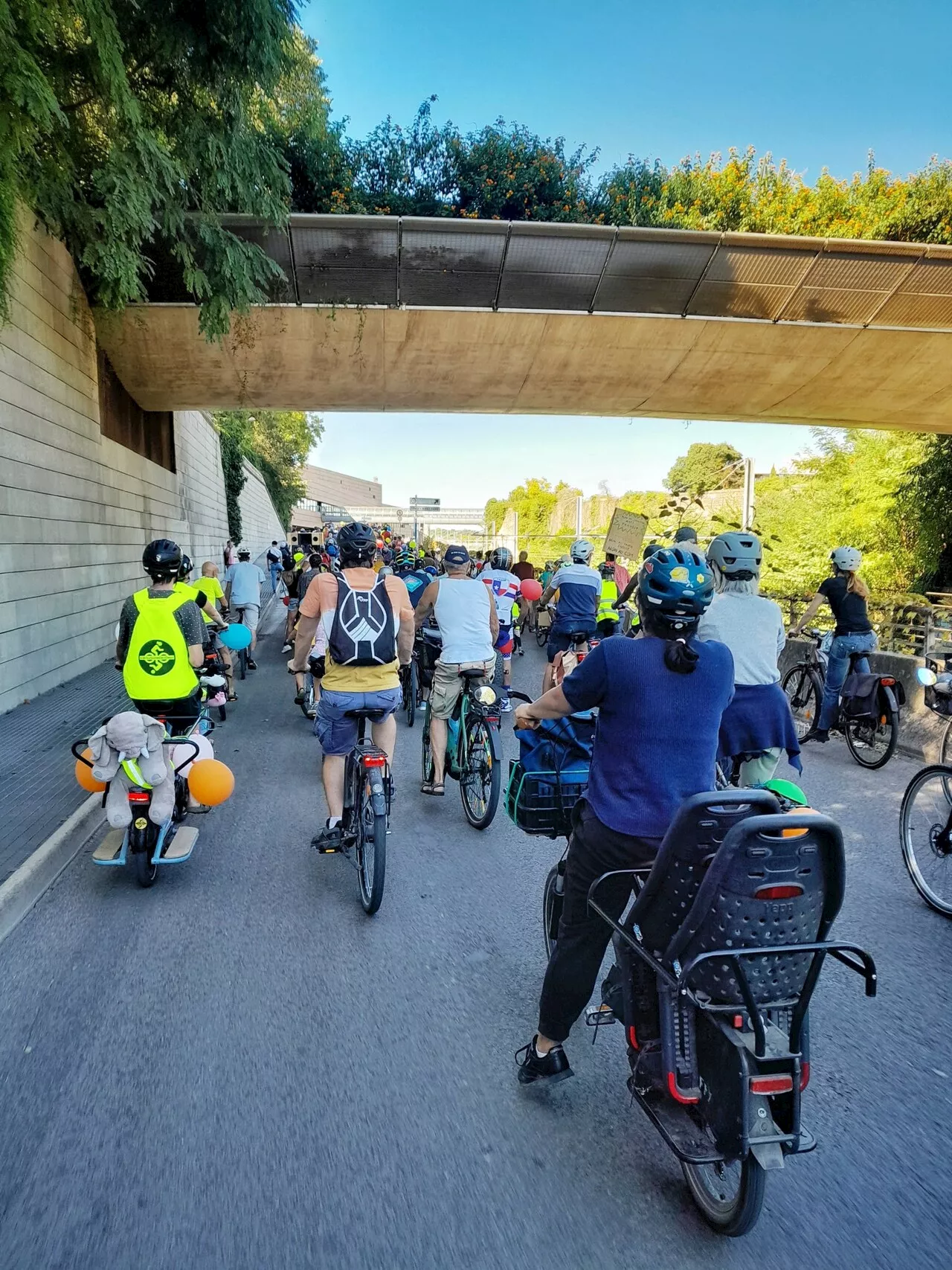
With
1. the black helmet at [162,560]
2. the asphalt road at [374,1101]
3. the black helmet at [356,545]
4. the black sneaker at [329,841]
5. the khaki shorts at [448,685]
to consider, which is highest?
the black helmet at [356,545]

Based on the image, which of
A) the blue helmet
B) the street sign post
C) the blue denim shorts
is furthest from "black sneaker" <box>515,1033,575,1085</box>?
the street sign post

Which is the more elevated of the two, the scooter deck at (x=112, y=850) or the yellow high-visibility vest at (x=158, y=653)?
the yellow high-visibility vest at (x=158, y=653)

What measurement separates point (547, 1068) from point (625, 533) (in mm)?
14837

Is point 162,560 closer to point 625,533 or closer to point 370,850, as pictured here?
point 370,850

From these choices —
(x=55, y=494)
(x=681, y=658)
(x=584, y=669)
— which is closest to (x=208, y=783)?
(x=584, y=669)

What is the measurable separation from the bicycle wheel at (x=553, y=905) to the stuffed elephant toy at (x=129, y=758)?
233cm

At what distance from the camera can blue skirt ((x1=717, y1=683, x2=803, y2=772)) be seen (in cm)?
400

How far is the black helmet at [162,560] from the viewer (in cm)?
488

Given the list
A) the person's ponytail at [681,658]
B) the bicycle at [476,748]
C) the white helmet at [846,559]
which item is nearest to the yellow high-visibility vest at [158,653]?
the bicycle at [476,748]

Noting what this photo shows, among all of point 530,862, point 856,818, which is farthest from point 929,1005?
point 856,818

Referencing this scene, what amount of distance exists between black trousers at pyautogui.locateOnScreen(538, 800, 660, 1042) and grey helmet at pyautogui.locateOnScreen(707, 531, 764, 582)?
6.78ft

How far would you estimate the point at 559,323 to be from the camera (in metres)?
14.1

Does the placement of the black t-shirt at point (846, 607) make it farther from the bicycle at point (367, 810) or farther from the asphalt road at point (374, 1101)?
the bicycle at point (367, 810)

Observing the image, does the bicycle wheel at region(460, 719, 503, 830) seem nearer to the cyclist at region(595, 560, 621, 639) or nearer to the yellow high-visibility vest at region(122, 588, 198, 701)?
the cyclist at region(595, 560, 621, 639)
